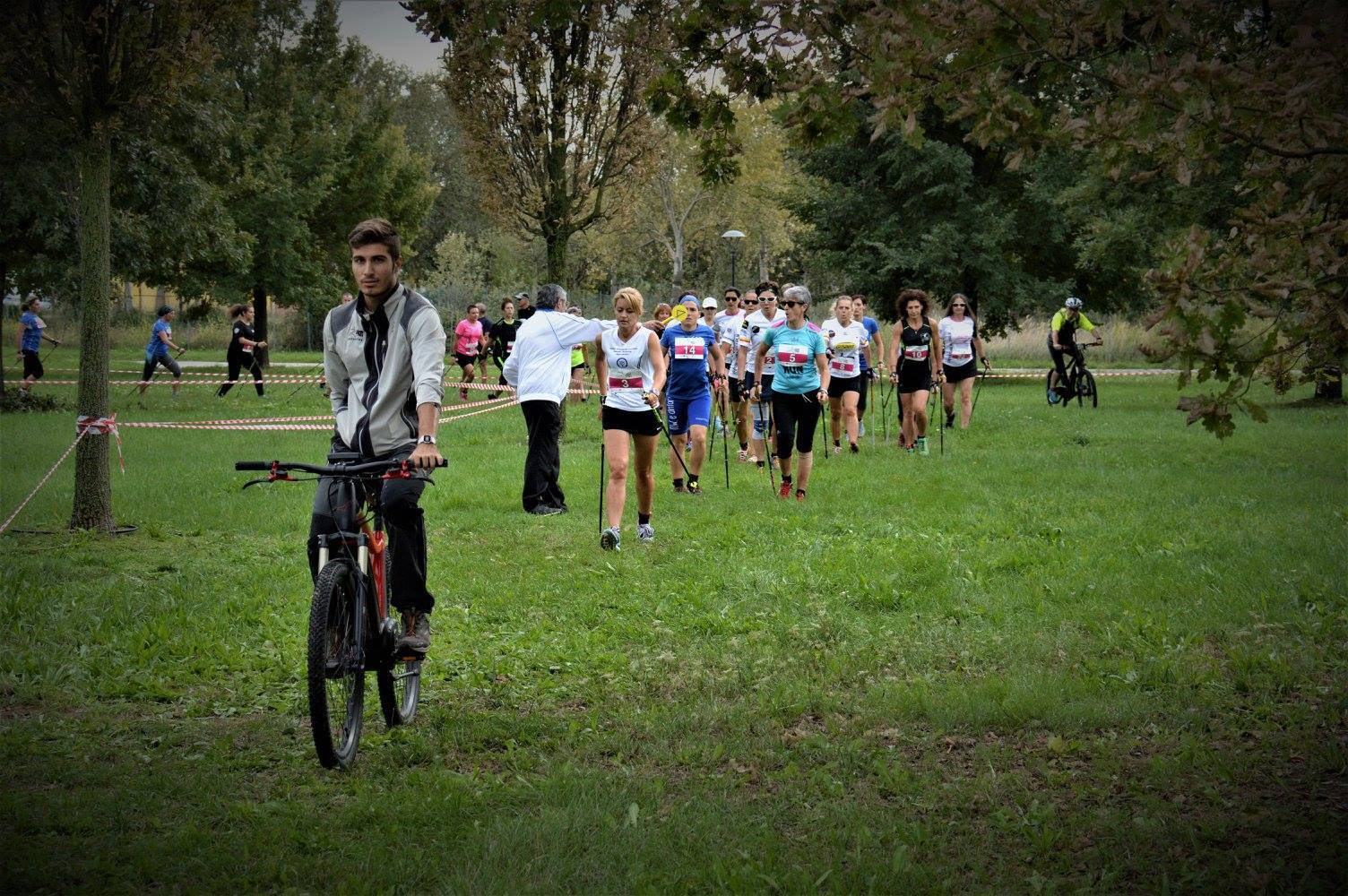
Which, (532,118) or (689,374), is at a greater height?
(532,118)

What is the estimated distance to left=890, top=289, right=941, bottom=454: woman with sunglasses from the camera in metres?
18.2

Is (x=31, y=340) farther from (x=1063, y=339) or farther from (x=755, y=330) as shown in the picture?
(x=1063, y=339)

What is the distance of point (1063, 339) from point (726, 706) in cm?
2122

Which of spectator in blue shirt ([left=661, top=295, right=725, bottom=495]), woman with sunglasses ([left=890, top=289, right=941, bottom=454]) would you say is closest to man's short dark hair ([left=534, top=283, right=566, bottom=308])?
spectator in blue shirt ([left=661, top=295, right=725, bottom=495])

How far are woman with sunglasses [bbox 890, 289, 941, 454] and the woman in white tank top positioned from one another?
708cm

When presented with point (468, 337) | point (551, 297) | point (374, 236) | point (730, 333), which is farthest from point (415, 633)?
point (468, 337)

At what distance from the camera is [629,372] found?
1166 cm

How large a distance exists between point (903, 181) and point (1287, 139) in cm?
3395

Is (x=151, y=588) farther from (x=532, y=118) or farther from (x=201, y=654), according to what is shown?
(x=532, y=118)

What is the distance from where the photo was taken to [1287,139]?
4961 millimetres

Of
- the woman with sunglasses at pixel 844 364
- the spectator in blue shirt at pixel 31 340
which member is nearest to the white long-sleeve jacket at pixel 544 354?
the woman with sunglasses at pixel 844 364

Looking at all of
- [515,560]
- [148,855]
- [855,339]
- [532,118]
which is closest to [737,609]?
[515,560]

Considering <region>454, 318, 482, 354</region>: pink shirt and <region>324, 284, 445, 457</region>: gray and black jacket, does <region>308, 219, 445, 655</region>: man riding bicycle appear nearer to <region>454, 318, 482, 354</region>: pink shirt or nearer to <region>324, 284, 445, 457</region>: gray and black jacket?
<region>324, 284, 445, 457</region>: gray and black jacket

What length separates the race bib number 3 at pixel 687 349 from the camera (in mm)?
14702
